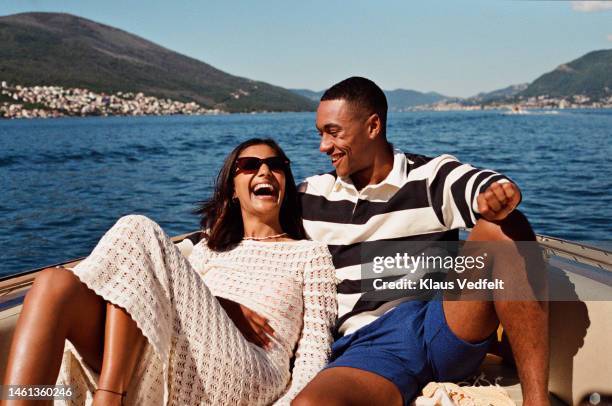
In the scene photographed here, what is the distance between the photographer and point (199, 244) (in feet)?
9.14

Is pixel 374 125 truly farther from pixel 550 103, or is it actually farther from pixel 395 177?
pixel 550 103

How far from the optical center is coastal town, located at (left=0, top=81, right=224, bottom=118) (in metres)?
91.9

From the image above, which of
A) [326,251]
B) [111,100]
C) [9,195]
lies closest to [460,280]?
[326,251]

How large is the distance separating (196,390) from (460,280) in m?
1.00

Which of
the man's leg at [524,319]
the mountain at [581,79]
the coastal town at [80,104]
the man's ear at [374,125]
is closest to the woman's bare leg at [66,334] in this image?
the man's leg at [524,319]

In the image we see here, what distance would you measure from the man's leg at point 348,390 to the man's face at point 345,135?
0.91 meters

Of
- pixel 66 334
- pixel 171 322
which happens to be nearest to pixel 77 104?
pixel 171 322

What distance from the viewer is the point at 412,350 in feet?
7.60

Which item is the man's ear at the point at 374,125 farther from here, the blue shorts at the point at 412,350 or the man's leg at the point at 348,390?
the man's leg at the point at 348,390

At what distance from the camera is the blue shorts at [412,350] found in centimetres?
223

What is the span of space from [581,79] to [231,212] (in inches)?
6873

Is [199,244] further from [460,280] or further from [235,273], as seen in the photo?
[460,280]

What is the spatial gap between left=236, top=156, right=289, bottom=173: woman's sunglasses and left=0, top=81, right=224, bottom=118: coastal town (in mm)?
96409

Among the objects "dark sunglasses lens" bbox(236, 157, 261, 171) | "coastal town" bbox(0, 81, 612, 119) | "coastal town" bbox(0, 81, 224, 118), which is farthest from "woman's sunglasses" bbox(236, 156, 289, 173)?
"coastal town" bbox(0, 81, 612, 119)
